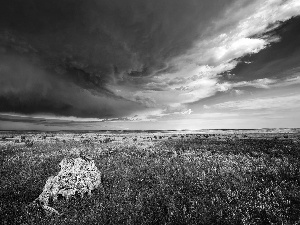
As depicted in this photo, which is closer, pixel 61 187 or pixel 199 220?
pixel 199 220

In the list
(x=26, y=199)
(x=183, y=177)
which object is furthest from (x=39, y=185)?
(x=183, y=177)

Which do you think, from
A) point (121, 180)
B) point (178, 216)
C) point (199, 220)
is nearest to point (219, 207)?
point (199, 220)

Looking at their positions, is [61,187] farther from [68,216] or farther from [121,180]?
[121,180]

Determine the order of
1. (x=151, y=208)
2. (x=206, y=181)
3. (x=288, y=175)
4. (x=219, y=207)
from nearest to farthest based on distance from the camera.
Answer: (x=219, y=207) → (x=151, y=208) → (x=206, y=181) → (x=288, y=175)

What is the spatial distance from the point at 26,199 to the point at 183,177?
18.4 ft

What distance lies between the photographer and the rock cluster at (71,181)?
5934 mm

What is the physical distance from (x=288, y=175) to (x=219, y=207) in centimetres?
448

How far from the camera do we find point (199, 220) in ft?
14.4

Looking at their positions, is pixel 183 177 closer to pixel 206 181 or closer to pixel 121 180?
pixel 206 181

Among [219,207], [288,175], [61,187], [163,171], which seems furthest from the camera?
Result: [163,171]

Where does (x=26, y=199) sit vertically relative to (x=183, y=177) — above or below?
below

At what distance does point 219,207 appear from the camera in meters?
4.83

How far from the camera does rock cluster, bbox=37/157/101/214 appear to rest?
5.93m

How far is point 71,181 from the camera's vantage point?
633 centimetres
